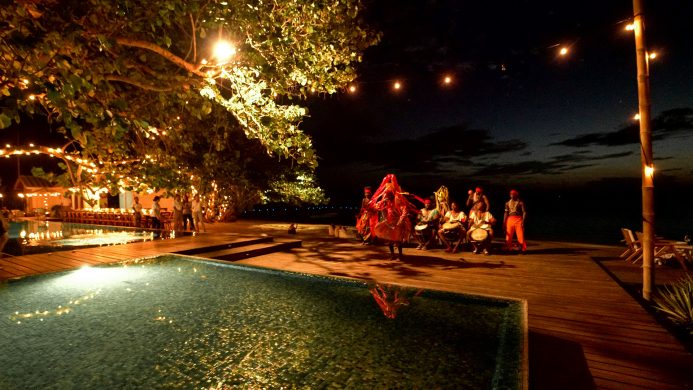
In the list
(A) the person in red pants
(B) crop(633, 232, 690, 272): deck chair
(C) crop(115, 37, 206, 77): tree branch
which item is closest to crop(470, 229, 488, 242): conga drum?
(A) the person in red pants

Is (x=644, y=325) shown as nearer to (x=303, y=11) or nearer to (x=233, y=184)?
(x=303, y=11)

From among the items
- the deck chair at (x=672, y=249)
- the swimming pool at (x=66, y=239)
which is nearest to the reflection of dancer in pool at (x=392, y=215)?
the deck chair at (x=672, y=249)

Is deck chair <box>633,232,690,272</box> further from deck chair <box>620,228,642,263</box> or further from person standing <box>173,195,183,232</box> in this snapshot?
person standing <box>173,195,183,232</box>

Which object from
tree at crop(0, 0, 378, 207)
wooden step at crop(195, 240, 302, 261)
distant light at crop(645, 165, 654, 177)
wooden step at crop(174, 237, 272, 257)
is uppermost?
tree at crop(0, 0, 378, 207)

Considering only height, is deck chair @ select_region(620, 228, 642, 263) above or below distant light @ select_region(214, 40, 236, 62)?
below

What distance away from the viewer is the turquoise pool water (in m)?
3.09

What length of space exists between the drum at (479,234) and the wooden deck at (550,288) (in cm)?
53

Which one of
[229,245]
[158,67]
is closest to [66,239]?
[229,245]

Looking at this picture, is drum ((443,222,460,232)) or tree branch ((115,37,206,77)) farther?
drum ((443,222,460,232))

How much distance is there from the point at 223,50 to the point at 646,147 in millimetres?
7551

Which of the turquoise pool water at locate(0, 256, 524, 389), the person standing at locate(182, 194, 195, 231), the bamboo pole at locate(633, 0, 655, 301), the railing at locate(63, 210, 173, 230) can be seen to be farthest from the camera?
the railing at locate(63, 210, 173, 230)

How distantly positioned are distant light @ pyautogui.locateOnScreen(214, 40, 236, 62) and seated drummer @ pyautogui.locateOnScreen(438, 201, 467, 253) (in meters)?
6.52

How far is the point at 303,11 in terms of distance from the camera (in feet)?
21.9

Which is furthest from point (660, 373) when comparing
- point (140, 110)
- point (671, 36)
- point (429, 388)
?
point (140, 110)
